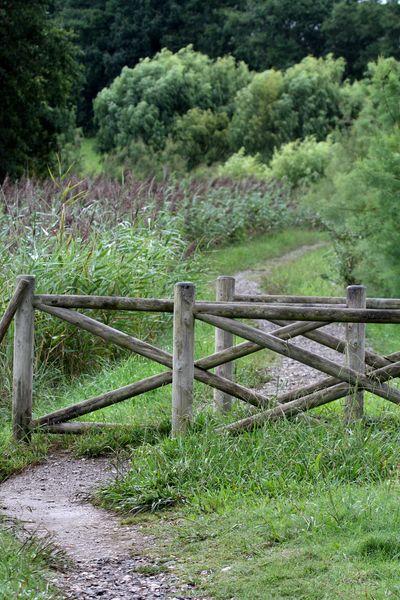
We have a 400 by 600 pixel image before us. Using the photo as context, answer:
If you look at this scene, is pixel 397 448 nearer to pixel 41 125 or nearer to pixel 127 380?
pixel 127 380

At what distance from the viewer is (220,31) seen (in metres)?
58.3

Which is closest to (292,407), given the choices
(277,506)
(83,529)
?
(277,506)

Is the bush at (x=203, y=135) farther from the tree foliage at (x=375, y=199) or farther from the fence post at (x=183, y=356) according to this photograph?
the fence post at (x=183, y=356)

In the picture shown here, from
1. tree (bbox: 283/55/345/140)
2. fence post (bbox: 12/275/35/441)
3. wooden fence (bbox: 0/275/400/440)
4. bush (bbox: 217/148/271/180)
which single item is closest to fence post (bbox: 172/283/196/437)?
wooden fence (bbox: 0/275/400/440)

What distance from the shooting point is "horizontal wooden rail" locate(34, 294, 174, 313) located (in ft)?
23.8

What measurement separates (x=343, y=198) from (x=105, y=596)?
12.0 meters

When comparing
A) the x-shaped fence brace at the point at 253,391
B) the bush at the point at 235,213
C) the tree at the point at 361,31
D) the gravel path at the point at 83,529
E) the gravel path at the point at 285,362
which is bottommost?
the gravel path at the point at 83,529

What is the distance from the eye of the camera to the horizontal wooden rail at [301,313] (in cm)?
661

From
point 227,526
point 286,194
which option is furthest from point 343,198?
point 286,194

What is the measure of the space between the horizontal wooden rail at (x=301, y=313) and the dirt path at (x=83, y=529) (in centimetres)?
143

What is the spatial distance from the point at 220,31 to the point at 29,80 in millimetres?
34565

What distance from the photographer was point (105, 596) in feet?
15.9

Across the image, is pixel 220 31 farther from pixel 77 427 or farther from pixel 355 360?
pixel 355 360

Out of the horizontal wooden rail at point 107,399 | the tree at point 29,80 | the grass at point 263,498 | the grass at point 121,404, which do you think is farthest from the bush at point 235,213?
the grass at point 263,498
